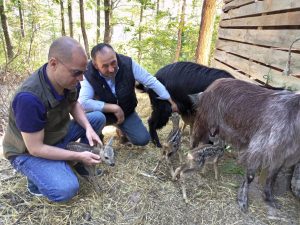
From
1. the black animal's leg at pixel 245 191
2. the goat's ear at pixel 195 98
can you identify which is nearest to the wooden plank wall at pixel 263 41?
the goat's ear at pixel 195 98

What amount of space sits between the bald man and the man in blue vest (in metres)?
0.53

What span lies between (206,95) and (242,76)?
1931 mm

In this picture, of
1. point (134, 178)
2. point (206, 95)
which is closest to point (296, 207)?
point (206, 95)

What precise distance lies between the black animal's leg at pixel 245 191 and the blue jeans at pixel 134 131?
1447 millimetres

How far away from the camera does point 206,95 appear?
3.48 metres

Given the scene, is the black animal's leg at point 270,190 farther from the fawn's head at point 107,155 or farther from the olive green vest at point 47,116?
the olive green vest at point 47,116

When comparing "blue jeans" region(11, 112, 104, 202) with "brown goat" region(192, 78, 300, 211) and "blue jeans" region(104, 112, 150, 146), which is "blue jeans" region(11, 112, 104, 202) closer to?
"blue jeans" region(104, 112, 150, 146)

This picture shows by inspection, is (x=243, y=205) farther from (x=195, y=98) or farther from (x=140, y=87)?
(x=140, y=87)

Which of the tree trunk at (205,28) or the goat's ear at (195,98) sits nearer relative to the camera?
the goat's ear at (195,98)

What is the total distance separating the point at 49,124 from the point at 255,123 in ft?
6.44

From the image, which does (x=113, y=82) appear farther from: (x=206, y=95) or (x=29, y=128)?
(x=29, y=128)

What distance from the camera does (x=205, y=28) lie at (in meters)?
7.46

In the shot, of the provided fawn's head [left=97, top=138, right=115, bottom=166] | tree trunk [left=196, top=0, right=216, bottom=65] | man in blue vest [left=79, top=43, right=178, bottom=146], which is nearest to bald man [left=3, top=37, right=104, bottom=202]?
fawn's head [left=97, top=138, right=115, bottom=166]

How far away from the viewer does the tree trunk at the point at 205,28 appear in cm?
720
